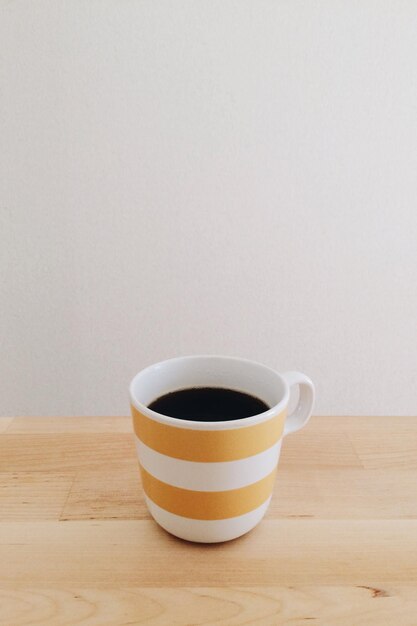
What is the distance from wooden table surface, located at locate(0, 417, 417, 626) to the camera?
0.23 meters

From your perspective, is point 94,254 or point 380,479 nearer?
point 380,479

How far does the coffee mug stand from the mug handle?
0.07 ft

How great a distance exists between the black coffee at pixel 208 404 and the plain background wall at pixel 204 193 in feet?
0.98

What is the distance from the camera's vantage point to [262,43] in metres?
0.53

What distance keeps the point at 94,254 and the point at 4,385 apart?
24 centimetres

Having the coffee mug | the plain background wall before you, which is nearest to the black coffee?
the coffee mug

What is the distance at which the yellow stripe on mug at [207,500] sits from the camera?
257mm

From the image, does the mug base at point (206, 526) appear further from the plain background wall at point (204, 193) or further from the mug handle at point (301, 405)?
the plain background wall at point (204, 193)

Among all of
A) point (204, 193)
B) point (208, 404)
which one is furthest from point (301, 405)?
point (204, 193)

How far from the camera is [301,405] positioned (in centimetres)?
32

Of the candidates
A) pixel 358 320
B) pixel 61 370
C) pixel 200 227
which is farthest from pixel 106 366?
pixel 358 320

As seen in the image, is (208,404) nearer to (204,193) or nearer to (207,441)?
(207,441)

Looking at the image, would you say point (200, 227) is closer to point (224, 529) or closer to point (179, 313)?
point (179, 313)

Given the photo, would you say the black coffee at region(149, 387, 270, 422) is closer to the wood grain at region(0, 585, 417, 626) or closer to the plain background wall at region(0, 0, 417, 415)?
the wood grain at region(0, 585, 417, 626)
